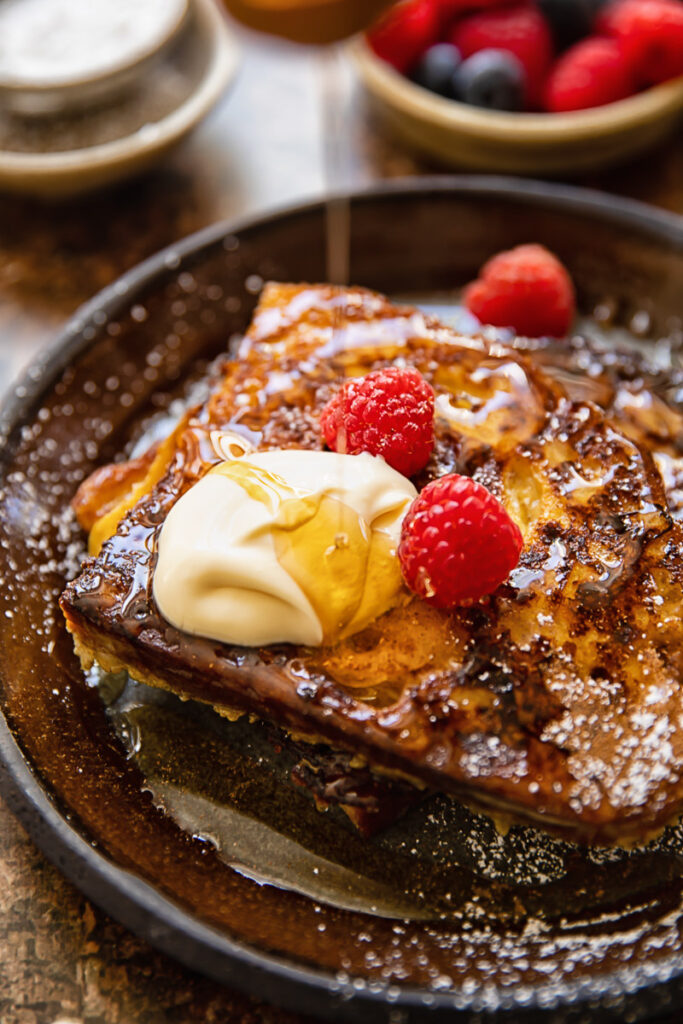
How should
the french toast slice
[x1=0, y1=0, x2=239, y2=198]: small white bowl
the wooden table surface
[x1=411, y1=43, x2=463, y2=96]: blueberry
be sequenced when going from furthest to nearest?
[x1=411, y1=43, x2=463, y2=96]: blueberry, [x1=0, y1=0, x2=239, y2=198]: small white bowl, the wooden table surface, the french toast slice

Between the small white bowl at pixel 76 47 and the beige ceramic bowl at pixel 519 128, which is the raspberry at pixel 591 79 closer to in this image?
the beige ceramic bowl at pixel 519 128

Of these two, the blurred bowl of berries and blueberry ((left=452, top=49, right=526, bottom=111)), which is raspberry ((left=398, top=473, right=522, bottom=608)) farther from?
blueberry ((left=452, top=49, right=526, bottom=111))

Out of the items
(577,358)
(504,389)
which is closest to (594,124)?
(577,358)

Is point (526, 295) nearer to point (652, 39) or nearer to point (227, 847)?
point (652, 39)

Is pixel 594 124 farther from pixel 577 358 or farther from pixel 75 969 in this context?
pixel 75 969

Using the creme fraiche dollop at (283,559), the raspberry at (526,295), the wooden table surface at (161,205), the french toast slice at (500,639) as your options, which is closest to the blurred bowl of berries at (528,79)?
the wooden table surface at (161,205)

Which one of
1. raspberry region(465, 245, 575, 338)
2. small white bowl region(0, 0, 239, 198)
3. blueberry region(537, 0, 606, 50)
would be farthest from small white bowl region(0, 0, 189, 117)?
raspberry region(465, 245, 575, 338)

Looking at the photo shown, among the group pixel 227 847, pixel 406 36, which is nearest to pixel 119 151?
pixel 406 36
